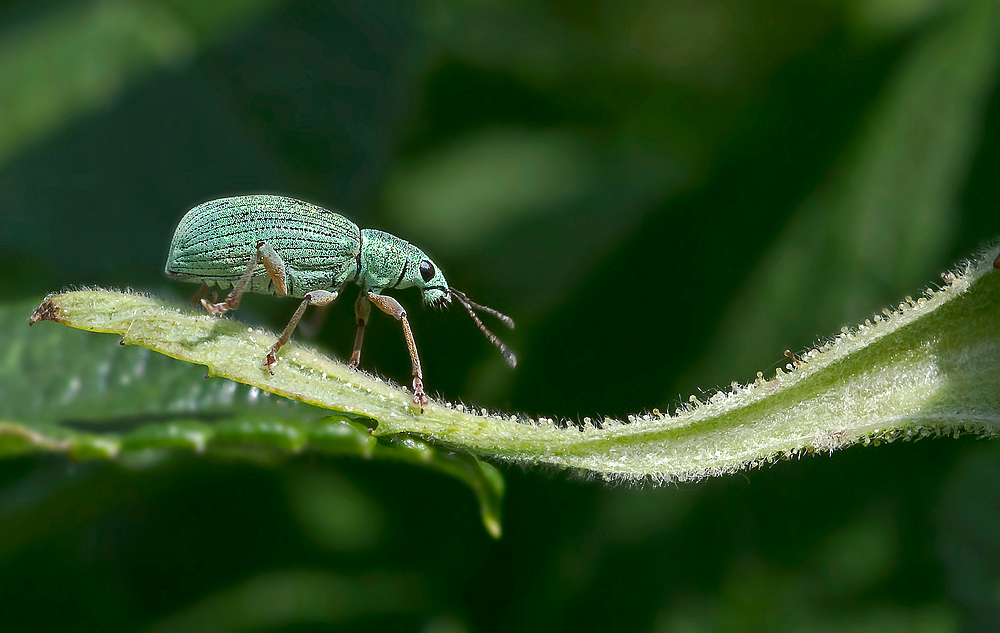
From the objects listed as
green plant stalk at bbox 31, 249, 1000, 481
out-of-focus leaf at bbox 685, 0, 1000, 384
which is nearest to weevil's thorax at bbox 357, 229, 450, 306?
out-of-focus leaf at bbox 685, 0, 1000, 384

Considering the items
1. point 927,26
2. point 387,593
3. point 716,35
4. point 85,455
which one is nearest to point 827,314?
point 927,26

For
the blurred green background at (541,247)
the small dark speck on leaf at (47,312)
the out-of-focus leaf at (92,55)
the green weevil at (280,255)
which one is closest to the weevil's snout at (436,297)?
the blurred green background at (541,247)

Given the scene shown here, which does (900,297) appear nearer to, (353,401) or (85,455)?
(353,401)

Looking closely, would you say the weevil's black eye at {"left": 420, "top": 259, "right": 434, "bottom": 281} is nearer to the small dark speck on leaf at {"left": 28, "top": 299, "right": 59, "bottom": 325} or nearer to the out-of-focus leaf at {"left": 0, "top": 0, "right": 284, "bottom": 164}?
the out-of-focus leaf at {"left": 0, "top": 0, "right": 284, "bottom": 164}

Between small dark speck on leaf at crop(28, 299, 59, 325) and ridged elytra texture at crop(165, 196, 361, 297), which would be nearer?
small dark speck on leaf at crop(28, 299, 59, 325)

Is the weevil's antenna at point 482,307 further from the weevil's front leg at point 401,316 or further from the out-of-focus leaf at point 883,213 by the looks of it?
the out-of-focus leaf at point 883,213
